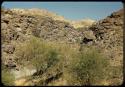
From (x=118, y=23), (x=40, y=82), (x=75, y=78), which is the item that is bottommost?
(x=40, y=82)

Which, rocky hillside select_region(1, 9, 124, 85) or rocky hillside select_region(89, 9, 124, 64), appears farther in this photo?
rocky hillside select_region(1, 9, 124, 85)

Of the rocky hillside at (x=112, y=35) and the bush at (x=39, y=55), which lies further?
the rocky hillside at (x=112, y=35)

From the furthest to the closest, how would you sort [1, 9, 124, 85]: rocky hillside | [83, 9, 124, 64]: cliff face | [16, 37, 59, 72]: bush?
[1, 9, 124, 85]: rocky hillside, [83, 9, 124, 64]: cliff face, [16, 37, 59, 72]: bush

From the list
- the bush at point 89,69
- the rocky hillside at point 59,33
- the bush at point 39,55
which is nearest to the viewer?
the bush at point 89,69

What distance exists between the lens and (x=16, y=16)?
57344 millimetres

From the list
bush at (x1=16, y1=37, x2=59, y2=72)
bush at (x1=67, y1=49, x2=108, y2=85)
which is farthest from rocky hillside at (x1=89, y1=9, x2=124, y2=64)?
bush at (x1=67, y1=49, x2=108, y2=85)

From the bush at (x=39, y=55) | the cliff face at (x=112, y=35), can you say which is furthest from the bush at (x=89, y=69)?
the cliff face at (x=112, y=35)

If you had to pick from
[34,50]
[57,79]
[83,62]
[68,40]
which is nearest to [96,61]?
[83,62]

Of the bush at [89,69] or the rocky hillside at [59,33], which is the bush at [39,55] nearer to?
the rocky hillside at [59,33]

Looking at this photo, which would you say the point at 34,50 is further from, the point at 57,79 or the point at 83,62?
the point at 83,62

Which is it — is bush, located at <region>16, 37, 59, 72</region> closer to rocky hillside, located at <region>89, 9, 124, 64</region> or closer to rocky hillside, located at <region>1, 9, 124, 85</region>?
rocky hillside, located at <region>1, 9, 124, 85</region>

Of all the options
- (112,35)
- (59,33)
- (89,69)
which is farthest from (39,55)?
(59,33)

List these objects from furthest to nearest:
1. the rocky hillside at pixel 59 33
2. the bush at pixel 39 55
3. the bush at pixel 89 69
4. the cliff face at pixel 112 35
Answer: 1. the rocky hillside at pixel 59 33
2. the cliff face at pixel 112 35
3. the bush at pixel 39 55
4. the bush at pixel 89 69

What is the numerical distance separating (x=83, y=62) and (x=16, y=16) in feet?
113
